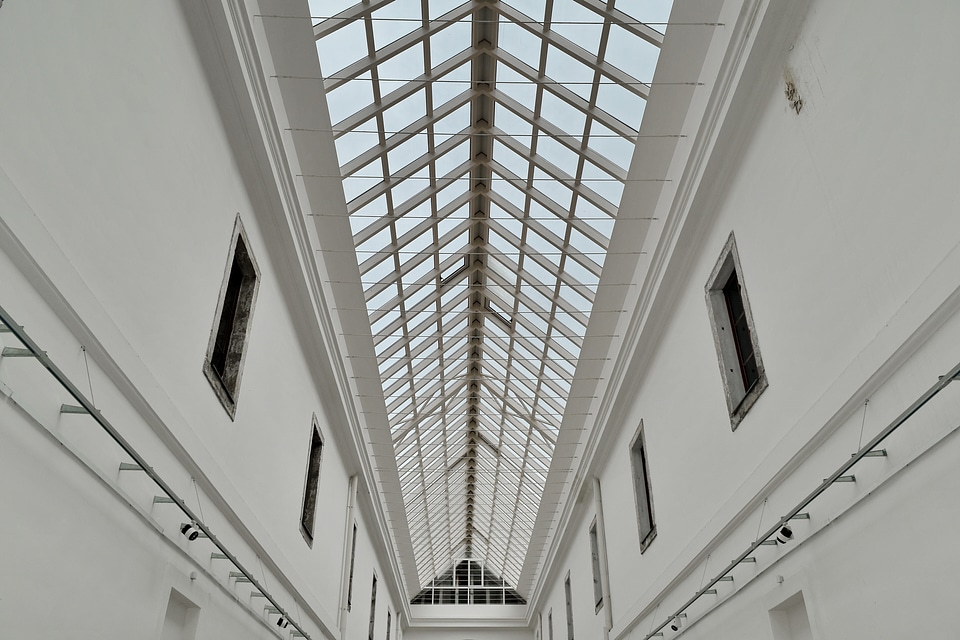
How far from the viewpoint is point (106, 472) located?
296 inches

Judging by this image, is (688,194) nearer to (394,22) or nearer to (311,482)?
(394,22)

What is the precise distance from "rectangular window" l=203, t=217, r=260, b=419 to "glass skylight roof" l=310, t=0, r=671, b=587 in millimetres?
3352

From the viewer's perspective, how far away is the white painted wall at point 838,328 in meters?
6.80

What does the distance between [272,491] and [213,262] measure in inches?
206

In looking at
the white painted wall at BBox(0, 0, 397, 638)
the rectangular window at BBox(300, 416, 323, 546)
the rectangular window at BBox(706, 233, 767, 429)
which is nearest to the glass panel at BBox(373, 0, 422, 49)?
the white painted wall at BBox(0, 0, 397, 638)

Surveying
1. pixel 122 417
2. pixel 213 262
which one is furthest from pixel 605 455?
pixel 122 417

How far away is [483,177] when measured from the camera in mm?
18219

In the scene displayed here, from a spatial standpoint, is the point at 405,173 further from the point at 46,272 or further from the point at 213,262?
the point at 46,272

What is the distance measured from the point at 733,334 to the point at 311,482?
10677mm

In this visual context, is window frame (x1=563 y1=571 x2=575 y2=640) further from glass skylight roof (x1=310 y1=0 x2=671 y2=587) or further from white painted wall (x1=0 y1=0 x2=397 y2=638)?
white painted wall (x1=0 y1=0 x2=397 y2=638)

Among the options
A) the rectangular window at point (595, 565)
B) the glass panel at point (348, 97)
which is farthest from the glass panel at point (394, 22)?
the rectangular window at point (595, 565)

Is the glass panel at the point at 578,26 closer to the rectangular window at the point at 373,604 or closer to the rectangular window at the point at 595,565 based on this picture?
the rectangular window at the point at 595,565

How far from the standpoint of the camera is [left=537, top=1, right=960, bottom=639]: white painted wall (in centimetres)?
680

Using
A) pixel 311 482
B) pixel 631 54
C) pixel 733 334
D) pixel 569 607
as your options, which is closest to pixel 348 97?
pixel 631 54
